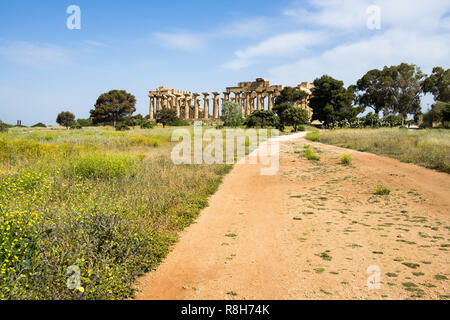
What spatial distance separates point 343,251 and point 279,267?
54.0 inches

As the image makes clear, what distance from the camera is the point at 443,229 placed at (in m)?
6.43

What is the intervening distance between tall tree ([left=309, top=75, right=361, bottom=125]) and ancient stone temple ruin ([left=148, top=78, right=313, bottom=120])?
11.7 m

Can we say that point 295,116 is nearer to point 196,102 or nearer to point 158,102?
point 196,102

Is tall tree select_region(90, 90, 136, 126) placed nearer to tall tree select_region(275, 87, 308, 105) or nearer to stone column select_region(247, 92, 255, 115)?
stone column select_region(247, 92, 255, 115)

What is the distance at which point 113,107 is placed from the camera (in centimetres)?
7338

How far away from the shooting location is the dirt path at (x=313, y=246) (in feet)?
13.3

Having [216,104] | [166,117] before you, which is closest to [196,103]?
[216,104]

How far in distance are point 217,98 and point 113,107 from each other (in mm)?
28450

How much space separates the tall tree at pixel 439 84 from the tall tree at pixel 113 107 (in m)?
70.4

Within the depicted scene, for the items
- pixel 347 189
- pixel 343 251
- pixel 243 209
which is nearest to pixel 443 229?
pixel 343 251

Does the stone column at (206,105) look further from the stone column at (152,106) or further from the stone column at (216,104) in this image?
the stone column at (152,106)

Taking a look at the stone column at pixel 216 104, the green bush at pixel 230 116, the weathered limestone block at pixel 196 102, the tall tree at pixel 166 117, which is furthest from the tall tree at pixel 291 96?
the tall tree at pixel 166 117

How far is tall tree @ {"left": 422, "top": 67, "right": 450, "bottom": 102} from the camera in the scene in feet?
205

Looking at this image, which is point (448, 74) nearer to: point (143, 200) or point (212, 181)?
point (212, 181)
